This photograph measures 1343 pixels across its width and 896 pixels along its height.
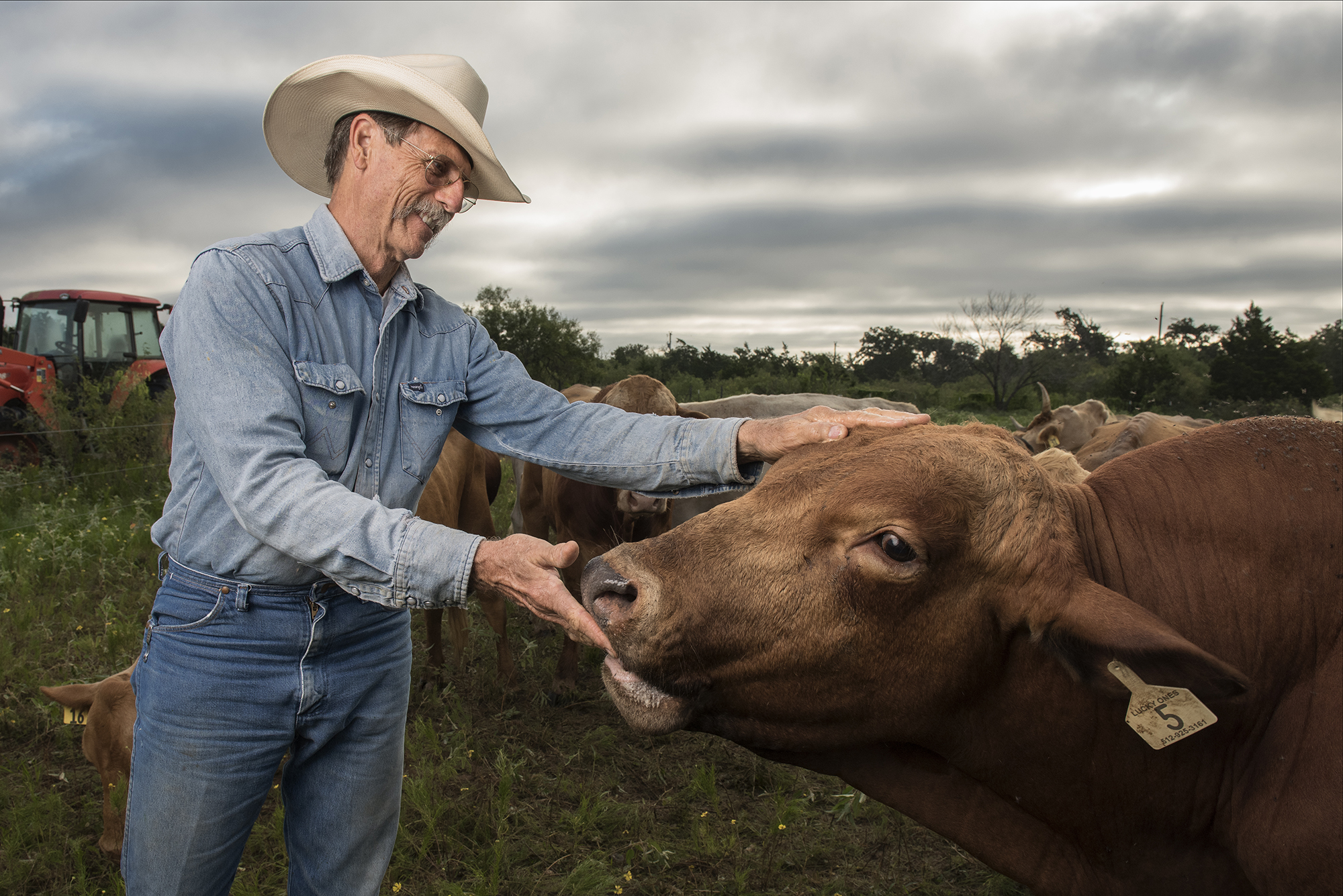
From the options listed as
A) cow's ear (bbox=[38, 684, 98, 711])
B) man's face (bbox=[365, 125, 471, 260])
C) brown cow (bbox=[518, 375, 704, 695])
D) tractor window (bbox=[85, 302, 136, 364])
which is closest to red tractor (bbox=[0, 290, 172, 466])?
tractor window (bbox=[85, 302, 136, 364])

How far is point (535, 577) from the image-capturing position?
5.98ft

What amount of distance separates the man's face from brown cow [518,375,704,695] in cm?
350

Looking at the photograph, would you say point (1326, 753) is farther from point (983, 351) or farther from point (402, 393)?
point (983, 351)

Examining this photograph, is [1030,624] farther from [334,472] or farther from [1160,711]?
[334,472]

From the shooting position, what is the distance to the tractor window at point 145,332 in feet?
53.2

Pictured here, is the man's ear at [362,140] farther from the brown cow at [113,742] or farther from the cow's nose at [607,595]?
the brown cow at [113,742]

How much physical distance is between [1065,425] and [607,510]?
7.16 meters

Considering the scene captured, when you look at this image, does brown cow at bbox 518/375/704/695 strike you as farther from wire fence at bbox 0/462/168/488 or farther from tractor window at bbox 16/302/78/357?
tractor window at bbox 16/302/78/357

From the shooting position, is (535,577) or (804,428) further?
(804,428)

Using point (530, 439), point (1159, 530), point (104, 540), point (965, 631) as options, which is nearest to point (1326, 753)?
point (1159, 530)

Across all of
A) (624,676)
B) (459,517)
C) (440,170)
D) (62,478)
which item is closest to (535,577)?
(624,676)

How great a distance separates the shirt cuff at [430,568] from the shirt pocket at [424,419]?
66 centimetres

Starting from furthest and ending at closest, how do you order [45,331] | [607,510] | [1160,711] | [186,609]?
[45,331] < [607,510] < [186,609] < [1160,711]

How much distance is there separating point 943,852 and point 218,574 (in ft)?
12.2
